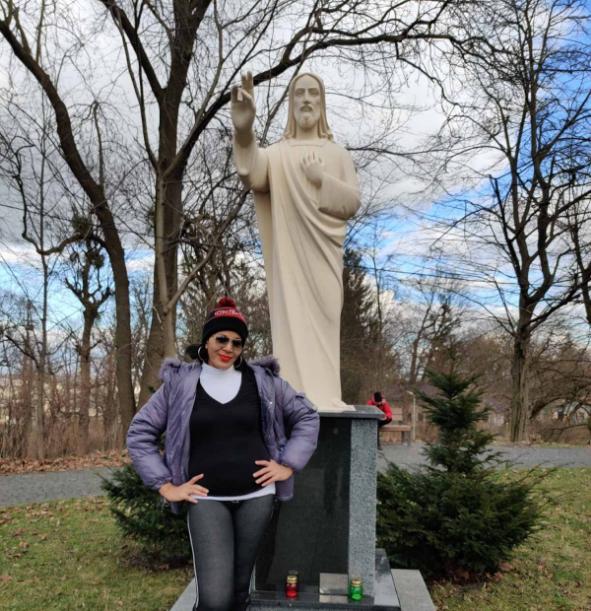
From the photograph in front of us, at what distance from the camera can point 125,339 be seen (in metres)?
13.9

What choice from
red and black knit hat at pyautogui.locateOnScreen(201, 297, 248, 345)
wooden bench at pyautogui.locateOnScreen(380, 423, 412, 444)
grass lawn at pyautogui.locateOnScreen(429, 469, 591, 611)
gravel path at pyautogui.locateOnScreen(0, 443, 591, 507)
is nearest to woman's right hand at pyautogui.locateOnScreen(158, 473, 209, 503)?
red and black knit hat at pyautogui.locateOnScreen(201, 297, 248, 345)

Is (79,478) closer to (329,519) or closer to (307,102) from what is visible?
(329,519)

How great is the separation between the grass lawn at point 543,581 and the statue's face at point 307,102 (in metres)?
3.71

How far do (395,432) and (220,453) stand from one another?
14.4 metres

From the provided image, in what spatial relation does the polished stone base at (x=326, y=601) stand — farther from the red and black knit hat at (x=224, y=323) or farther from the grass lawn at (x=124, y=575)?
the red and black knit hat at (x=224, y=323)

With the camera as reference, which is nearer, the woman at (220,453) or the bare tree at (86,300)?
the woman at (220,453)

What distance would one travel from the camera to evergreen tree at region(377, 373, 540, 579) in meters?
4.59

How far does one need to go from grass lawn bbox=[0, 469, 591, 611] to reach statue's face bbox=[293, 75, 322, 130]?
12.2ft

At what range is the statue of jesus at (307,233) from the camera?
3.57 meters

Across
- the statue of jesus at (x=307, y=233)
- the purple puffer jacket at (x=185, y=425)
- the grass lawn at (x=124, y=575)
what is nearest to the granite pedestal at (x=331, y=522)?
the statue of jesus at (x=307, y=233)

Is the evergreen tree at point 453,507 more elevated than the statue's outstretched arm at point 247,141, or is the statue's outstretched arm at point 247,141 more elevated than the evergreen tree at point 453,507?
the statue's outstretched arm at point 247,141

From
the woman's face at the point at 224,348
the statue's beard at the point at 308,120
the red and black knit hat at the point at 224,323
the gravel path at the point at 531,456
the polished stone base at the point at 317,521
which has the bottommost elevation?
the gravel path at the point at 531,456

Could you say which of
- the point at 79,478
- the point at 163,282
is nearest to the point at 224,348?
the point at 79,478

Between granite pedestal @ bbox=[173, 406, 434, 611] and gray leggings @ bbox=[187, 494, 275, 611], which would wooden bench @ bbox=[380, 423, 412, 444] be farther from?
gray leggings @ bbox=[187, 494, 275, 611]
